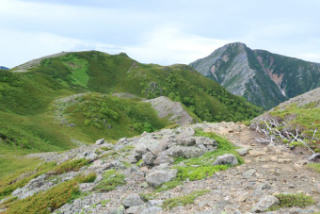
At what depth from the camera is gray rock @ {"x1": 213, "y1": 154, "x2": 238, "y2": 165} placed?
15020mm

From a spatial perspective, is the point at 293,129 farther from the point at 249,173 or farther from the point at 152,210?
the point at 152,210

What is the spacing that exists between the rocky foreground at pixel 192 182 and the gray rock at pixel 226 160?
0.07m

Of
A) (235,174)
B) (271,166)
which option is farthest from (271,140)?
(235,174)

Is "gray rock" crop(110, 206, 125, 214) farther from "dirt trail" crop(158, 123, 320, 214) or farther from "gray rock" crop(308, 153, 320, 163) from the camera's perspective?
"gray rock" crop(308, 153, 320, 163)

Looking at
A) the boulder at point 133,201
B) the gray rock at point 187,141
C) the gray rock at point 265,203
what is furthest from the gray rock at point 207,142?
the gray rock at point 265,203

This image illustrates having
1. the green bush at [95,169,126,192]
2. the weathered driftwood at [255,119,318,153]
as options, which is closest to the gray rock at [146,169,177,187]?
the green bush at [95,169,126,192]

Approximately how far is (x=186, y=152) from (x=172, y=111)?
84.1 m

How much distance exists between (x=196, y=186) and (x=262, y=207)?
14.1ft

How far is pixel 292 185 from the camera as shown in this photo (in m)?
11.3

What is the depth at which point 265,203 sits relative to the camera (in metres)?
9.37

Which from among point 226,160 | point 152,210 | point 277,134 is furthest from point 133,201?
point 277,134

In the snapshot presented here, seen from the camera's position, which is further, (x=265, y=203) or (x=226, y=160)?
(x=226, y=160)

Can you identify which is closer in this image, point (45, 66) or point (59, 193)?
point (59, 193)

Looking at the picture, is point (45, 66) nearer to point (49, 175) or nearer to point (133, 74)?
point (133, 74)
